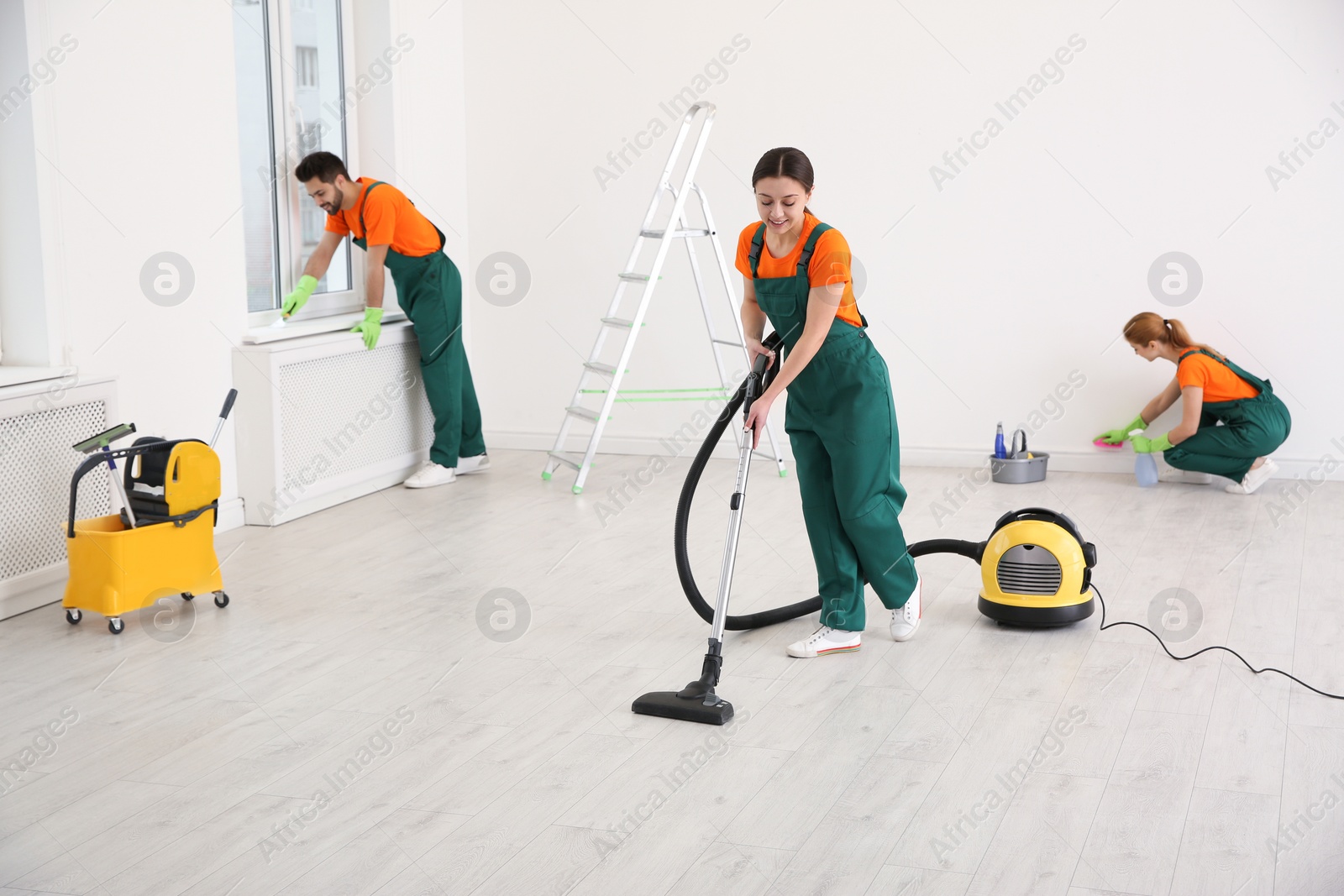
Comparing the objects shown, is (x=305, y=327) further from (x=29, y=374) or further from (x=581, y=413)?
(x=29, y=374)

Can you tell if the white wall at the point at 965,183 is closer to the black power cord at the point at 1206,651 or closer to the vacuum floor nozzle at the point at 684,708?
the black power cord at the point at 1206,651

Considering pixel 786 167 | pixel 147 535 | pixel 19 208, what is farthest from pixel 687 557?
pixel 19 208

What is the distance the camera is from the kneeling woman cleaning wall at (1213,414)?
5.10 meters

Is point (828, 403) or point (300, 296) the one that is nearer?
point (828, 403)

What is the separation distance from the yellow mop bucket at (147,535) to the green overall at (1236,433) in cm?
388

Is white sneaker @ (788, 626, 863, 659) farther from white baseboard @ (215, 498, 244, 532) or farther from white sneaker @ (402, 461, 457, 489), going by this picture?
white sneaker @ (402, 461, 457, 489)

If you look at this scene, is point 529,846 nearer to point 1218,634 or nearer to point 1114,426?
point 1218,634

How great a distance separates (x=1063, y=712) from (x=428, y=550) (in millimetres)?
2352

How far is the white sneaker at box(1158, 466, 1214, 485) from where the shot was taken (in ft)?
17.6

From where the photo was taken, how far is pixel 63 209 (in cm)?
381

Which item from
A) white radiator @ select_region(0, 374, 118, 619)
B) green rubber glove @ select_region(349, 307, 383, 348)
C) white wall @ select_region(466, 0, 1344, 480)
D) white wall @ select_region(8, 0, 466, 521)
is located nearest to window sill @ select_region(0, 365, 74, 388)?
white radiator @ select_region(0, 374, 118, 619)

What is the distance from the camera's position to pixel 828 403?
3084 mm

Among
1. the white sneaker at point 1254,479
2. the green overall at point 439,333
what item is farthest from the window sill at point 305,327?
the white sneaker at point 1254,479

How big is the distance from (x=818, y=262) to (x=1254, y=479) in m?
3.10
